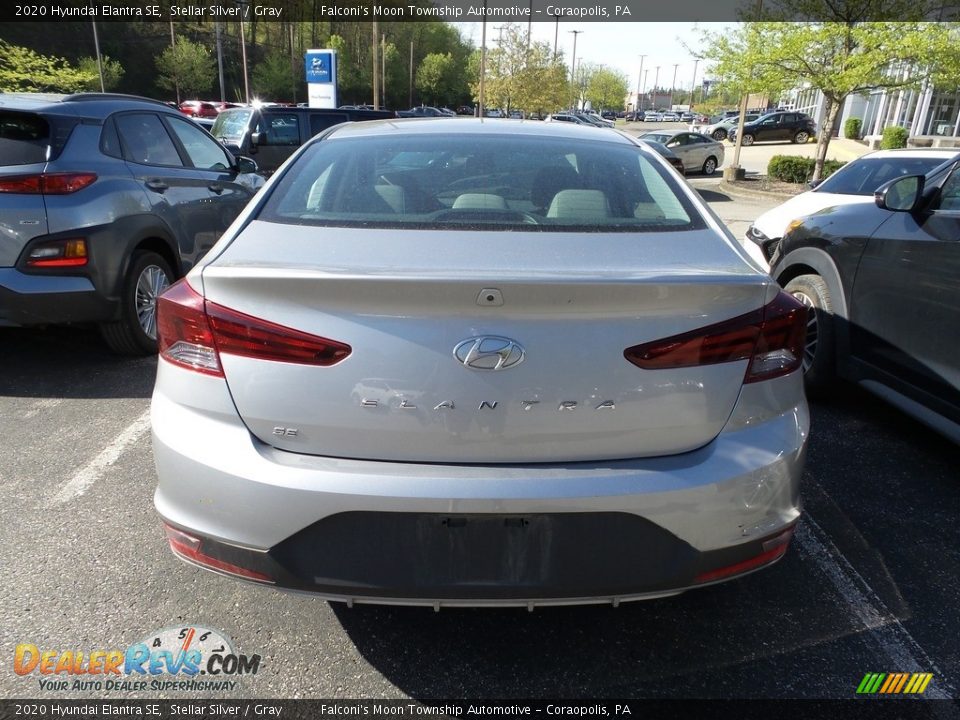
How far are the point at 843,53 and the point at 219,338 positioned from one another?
703 inches

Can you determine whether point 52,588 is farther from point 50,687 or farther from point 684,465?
point 684,465

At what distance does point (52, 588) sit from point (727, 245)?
102 inches

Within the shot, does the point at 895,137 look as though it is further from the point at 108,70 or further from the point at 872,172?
the point at 108,70

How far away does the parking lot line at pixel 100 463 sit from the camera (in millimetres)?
3209

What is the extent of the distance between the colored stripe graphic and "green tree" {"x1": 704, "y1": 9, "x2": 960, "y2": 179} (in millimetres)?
16045

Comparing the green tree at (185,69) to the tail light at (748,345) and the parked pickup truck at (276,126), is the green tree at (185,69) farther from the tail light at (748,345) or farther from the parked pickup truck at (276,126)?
the tail light at (748,345)

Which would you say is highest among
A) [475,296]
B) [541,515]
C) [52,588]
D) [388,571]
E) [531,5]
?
[531,5]

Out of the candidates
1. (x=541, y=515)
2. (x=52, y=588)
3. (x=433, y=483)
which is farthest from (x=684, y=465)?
(x=52, y=588)

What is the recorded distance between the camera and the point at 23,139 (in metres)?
4.25

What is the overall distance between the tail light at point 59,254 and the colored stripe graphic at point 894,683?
452 centimetres

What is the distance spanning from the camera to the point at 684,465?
1841 millimetres

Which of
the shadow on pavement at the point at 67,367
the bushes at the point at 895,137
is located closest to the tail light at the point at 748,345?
the shadow on pavement at the point at 67,367

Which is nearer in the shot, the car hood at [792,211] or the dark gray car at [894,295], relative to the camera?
the dark gray car at [894,295]

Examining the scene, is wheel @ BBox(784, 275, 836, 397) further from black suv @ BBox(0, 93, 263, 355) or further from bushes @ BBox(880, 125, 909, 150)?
bushes @ BBox(880, 125, 909, 150)
